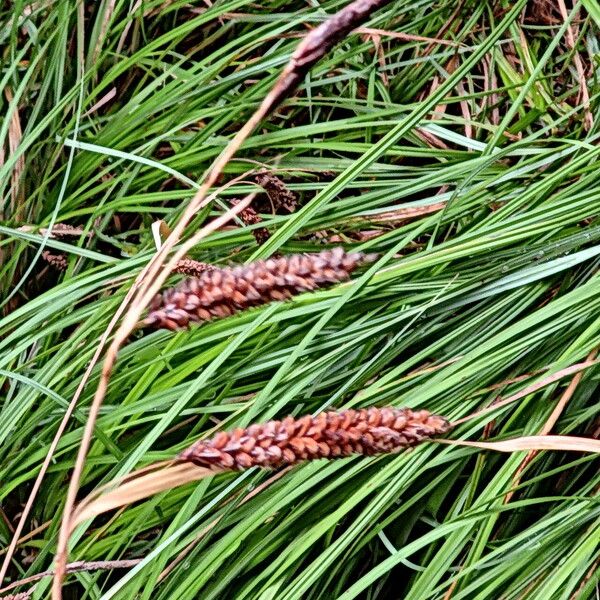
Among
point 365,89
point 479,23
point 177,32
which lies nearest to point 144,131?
point 177,32

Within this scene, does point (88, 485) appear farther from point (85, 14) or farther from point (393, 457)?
point (85, 14)

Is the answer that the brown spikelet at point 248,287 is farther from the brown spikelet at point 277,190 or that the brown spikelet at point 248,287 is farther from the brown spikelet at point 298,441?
the brown spikelet at point 277,190

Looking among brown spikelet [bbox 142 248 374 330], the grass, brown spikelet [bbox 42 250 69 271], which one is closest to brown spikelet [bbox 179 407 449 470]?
brown spikelet [bbox 142 248 374 330]

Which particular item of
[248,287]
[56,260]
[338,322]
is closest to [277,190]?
[338,322]

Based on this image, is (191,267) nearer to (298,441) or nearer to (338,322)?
(338,322)

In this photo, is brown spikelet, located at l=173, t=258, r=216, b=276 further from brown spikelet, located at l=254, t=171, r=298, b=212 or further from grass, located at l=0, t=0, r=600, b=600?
brown spikelet, located at l=254, t=171, r=298, b=212
